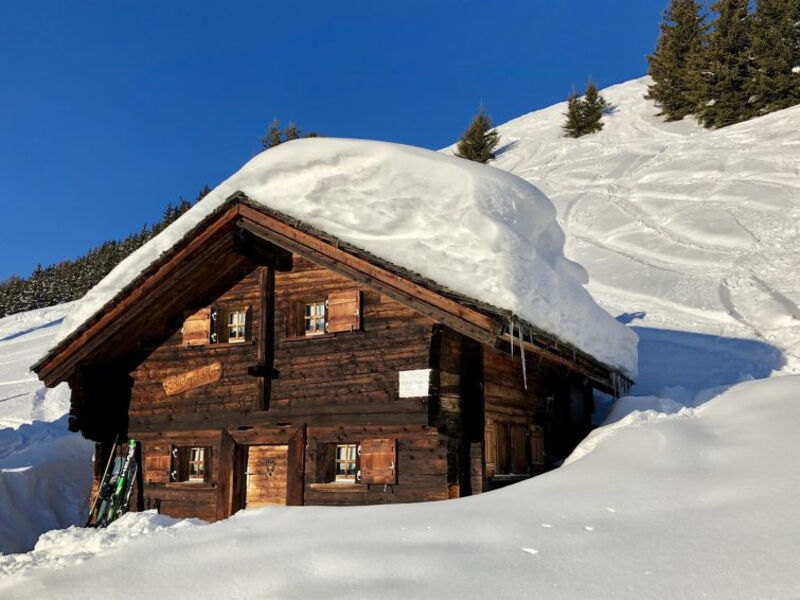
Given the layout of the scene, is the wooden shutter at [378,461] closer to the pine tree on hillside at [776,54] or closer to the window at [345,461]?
the window at [345,461]

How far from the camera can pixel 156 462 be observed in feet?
42.6

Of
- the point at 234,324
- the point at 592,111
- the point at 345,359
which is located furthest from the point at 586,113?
the point at 345,359

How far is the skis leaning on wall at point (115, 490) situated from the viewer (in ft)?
41.4

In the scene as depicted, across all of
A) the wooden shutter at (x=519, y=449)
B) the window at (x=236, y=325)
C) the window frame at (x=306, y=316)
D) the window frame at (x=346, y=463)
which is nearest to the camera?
the window frame at (x=346, y=463)

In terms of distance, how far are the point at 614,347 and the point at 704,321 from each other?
10.9 metres

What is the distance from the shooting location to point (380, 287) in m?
10.7

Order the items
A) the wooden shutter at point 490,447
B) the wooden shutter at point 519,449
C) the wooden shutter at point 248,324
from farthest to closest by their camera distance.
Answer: the wooden shutter at point 248,324 → the wooden shutter at point 519,449 → the wooden shutter at point 490,447

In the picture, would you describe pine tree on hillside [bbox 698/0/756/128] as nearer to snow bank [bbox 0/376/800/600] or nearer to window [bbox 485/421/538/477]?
window [bbox 485/421/538/477]

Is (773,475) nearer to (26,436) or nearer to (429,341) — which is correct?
(429,341)

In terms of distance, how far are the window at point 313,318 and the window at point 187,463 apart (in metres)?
3.03

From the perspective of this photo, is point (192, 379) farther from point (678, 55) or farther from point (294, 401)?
point (678, 55)

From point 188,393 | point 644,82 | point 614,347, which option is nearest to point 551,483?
point 614,347

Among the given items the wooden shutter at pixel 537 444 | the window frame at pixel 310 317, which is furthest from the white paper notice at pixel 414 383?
the wooden shutter at pixel 537 444

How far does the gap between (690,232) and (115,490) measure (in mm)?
27128
